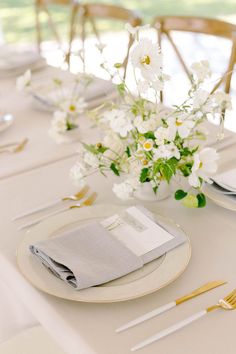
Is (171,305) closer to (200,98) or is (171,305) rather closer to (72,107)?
(200,98)

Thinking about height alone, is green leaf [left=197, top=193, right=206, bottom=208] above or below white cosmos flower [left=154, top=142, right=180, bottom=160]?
below

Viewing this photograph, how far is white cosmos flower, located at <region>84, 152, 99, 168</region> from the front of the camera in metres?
1.03

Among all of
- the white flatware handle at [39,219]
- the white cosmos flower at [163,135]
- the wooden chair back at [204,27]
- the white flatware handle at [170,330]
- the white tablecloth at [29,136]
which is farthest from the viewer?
the wooden chair back at [204,27]

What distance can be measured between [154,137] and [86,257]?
0.27 meters

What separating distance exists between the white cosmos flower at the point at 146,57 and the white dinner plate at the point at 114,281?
0.28m

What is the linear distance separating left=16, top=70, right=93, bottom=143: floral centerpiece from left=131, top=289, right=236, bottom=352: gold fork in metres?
0.66

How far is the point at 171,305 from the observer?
804mm

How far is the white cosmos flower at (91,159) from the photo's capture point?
1029 millimetres

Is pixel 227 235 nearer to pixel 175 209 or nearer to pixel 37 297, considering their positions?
pixel 175 209

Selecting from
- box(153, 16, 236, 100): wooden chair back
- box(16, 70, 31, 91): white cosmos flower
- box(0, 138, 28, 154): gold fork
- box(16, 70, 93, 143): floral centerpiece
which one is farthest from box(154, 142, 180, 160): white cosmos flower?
box(153, 16, 236, 100): wooden chair back

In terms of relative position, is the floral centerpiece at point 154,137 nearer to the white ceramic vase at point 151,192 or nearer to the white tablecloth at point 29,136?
the white ceramic vase at point 151,192

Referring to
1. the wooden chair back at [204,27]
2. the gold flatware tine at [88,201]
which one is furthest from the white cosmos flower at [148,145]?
the wooden chair back at [204,27]

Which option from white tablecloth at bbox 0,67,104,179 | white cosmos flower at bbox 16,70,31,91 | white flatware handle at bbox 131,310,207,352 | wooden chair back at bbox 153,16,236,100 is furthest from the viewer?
wooden chair back at bbox 153,16,236,100

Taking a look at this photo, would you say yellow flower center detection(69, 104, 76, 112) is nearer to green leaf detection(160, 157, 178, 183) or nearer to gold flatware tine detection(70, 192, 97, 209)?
gold flatware tine detection(70, 192, 97, 209)
